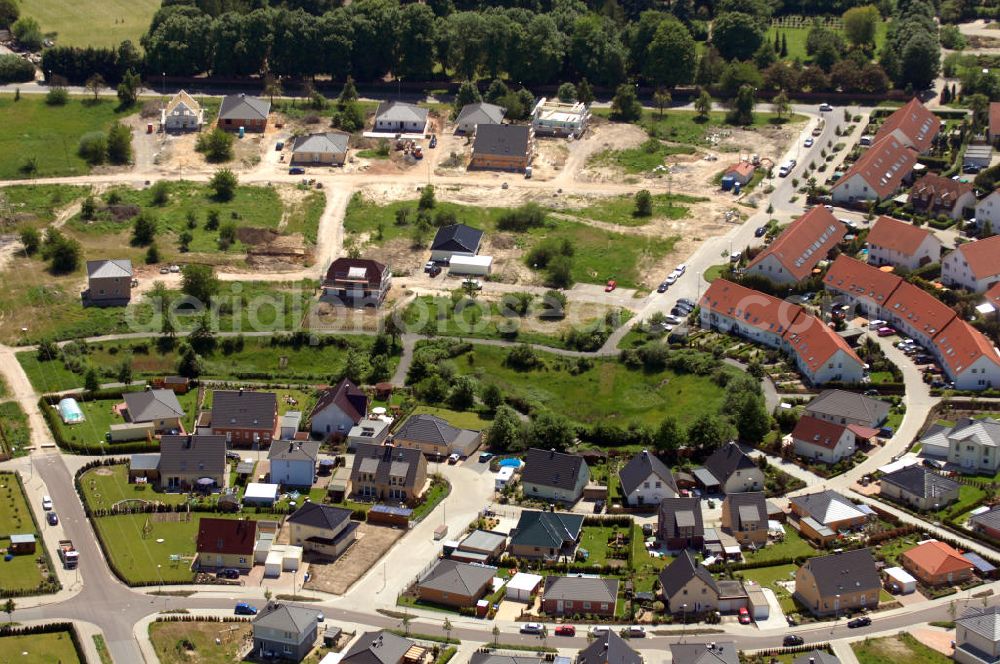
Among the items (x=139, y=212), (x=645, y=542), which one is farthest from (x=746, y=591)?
(x=139, y=212)

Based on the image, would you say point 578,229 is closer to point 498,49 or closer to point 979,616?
point 498,49

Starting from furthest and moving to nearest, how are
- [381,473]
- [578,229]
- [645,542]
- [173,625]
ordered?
1. [578,229]
2. [381,473]
3. [645,542]
4. [173,625]

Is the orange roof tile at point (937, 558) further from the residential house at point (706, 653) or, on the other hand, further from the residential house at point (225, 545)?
the residential house at point (225, 545)

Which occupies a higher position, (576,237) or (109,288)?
(576,237)

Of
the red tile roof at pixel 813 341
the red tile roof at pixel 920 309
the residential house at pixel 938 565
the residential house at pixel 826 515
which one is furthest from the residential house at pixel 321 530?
the red tile roof at pixel 920 309

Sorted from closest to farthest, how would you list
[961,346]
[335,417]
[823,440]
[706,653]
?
1. [706,653]
2. [823,440]
3. [335,417]
4. [961,346]

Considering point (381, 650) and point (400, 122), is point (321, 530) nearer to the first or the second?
point (381, 650)

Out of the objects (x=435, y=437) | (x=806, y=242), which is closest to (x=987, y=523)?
(x=435, y=437)
